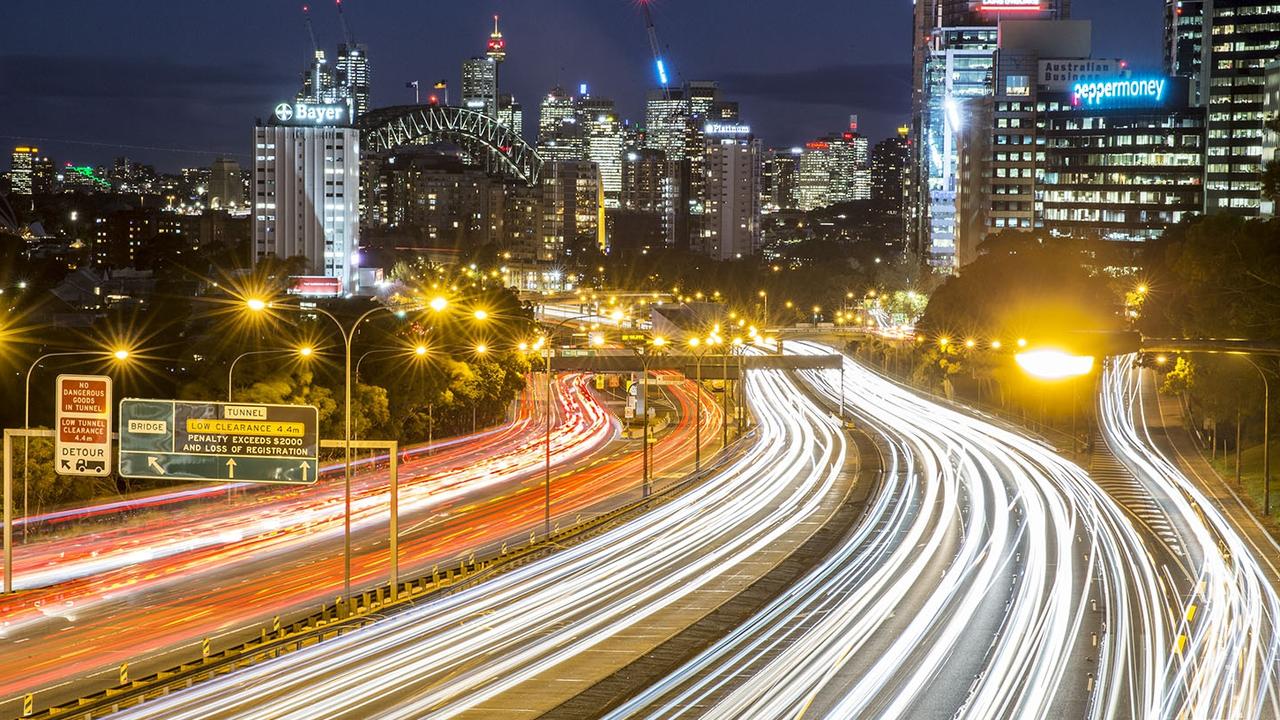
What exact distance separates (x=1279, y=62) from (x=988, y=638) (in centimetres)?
12389

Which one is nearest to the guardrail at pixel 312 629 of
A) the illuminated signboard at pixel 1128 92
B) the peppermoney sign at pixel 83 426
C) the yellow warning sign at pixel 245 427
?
the yellow warning sign at pixel 245 427

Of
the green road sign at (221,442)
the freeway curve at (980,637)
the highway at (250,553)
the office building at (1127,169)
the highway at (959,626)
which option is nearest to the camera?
the freeway curve at (980,637)

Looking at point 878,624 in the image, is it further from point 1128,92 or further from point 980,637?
point 1128,92

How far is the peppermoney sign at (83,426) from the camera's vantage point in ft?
111

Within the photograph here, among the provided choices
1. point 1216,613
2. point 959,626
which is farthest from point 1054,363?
point 1216,613

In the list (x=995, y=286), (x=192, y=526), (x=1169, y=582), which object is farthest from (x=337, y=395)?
(x=995, y=286)

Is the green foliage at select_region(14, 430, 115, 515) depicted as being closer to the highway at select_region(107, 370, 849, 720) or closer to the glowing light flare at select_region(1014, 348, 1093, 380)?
the highway at select_region(107, 370, 849, 720)

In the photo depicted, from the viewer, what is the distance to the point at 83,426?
34125 millimetres

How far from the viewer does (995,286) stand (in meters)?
99.4

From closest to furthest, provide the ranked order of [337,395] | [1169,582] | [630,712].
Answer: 1. [630,712]
2. [1169,582]
3. [337,395]

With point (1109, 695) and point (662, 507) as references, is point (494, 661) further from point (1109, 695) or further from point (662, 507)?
point (662, 507)

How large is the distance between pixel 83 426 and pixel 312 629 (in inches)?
330

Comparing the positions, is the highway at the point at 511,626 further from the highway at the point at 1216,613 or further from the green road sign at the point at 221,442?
the highway at the point at 1216,613

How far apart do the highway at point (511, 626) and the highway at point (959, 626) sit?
9.44 feet
